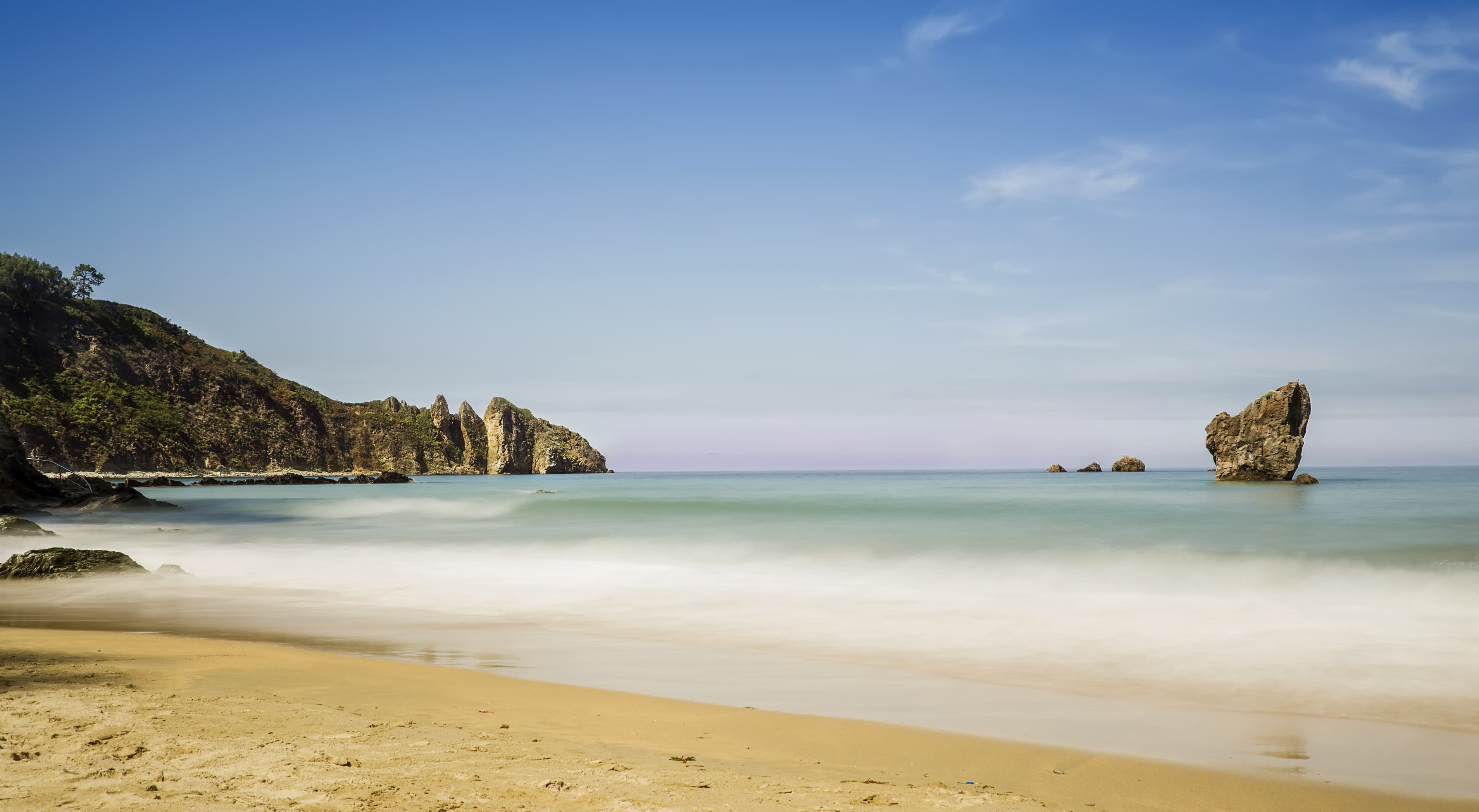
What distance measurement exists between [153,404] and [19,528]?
237 feet

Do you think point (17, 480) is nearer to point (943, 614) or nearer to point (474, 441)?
point (943, 614)

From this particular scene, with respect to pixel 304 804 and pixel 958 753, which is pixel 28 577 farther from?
pixel 958 753

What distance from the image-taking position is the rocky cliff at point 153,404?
6762 cm

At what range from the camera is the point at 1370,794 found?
156 inches

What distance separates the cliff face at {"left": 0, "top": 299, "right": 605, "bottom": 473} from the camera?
67500 mm

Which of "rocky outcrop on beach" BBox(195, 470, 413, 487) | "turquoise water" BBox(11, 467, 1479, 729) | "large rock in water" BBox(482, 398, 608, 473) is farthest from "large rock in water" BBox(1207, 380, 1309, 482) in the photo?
"large rock in water" BBox(482, 398, 608, 473)

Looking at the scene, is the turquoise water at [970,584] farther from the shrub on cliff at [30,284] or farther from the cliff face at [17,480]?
the shrub on cliff at [30,284]

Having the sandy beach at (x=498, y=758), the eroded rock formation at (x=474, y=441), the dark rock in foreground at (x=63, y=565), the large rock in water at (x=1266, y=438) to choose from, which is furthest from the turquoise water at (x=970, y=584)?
the eroded rock formation at (x=474, y=441)

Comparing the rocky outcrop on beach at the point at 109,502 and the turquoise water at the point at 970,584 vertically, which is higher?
the rocky outcrop on beach at the point at 109,502

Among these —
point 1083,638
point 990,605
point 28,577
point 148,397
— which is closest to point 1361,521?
point 990,605

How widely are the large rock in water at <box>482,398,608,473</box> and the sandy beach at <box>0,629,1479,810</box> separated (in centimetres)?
12876

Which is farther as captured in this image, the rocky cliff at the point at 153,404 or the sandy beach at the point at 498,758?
the rocky cliff at the point at 153,404

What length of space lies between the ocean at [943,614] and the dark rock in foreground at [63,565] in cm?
46

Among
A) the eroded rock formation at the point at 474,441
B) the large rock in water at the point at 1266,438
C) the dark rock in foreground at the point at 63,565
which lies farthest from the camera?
the eroded rock formation at the point at 474,441
